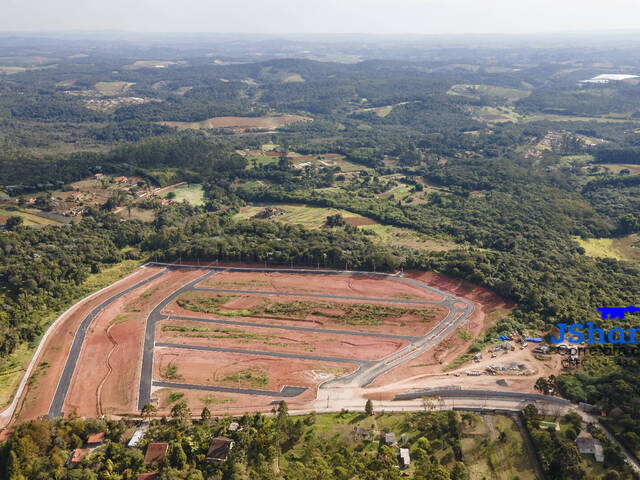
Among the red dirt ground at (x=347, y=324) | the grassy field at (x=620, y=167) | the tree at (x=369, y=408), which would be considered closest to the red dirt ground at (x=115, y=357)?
the red dirt ground at (x=347, y=324)

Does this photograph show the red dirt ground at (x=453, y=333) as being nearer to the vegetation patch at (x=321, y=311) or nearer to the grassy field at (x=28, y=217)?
the vegetation patch at (x=321, y=311)

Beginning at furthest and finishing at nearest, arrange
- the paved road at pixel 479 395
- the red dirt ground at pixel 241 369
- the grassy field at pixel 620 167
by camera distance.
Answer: the grassy field at pixel 620 167 < the red dirt ground at pixel 241 369 < the paved road at pixel 479 395

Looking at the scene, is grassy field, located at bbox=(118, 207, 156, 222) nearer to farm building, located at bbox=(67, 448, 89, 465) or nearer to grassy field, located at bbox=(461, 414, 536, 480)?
farm building, located at bbox=(67, 448, 89, 465)

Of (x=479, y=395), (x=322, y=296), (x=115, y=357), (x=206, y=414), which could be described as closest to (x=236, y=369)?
(x=206, y=414)

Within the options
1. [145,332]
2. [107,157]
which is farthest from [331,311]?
[107,157]

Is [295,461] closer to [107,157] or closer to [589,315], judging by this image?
[589,315]
